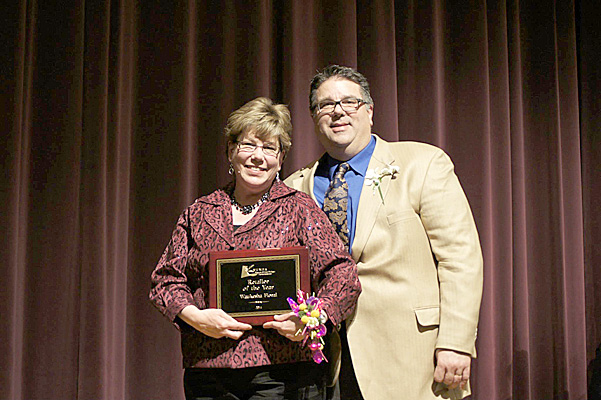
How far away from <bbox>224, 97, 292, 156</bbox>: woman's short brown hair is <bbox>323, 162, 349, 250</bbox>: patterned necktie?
10.0 inches

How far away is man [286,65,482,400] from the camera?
203 centimetres

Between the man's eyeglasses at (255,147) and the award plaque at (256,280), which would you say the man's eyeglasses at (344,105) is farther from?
the award plaque at (256,280)

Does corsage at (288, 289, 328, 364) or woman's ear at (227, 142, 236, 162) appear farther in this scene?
woman's ear at (227, 142, 236, 162)

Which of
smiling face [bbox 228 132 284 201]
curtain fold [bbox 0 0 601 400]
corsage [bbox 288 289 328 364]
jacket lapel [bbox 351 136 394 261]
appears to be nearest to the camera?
corsage [bbox 288 289 328 364]

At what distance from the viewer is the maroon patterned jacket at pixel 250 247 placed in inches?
71.4

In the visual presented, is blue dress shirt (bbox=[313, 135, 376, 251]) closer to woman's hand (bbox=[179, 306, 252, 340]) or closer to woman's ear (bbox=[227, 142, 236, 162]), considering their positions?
woman's ear (bbox=[227, 142, 236, 162])

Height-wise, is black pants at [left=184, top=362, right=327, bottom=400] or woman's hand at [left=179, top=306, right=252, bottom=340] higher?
woman's hand at [left=179, top=306, right=252, bottom=340]

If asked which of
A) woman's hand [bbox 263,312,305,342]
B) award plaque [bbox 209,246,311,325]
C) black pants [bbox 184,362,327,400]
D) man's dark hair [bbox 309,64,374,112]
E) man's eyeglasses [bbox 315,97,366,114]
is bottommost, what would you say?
black pants [bbox 184,362,327,400]

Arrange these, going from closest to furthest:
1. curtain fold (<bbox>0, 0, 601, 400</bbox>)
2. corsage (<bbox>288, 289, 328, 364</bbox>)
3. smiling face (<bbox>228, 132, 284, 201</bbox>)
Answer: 1. corsage (<bbox>288, 289, 328, 364</bbox>)
2. smiling face (<bbox>228, 132, 284, 201</bbox>)
3. curtain fold (<bbox>0, 0, 601, 400</bbox>)

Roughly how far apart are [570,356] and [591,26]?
1872 millimetres

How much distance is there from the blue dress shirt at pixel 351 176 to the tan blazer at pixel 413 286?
0.15 ft

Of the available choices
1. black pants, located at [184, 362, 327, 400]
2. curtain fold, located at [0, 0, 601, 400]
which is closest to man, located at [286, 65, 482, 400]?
black pants, located at [184, 362, 327, 400]

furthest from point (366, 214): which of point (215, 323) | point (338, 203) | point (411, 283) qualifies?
point (215, 323)

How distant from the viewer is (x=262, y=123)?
196cm
